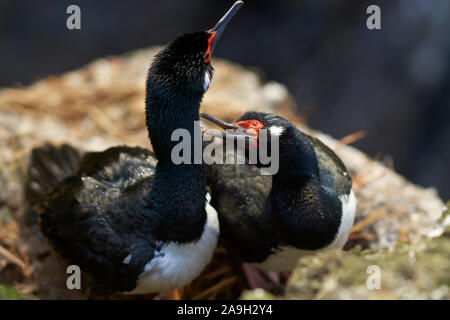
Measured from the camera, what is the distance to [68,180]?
6.51 feet

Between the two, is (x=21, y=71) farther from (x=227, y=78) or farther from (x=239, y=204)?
(x=239, y=204)

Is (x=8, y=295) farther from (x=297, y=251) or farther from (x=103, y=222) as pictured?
(x=297, y=251)

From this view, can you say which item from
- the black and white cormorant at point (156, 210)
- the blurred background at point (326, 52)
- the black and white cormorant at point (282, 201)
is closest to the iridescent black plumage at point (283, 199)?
the black and white cormorant at point (282, 201)

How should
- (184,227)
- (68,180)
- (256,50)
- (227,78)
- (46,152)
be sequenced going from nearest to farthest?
1. (184,227)
2. (68,180)
3. (46,152)
4. (227,78)
5. (256,50)

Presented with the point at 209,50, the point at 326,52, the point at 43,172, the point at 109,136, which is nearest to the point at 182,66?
the point at 209,50

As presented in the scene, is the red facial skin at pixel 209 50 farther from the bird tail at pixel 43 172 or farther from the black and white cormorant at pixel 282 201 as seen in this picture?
the bird tail at pixel 43 172

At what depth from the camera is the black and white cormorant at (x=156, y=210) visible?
5.07 ft

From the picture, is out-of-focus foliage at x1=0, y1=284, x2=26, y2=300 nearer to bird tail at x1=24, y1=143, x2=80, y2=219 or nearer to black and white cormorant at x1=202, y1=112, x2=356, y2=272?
black and white cormorant at x1=202, y1=112, x2=356, y2=272

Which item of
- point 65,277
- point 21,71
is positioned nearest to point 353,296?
point 65,277

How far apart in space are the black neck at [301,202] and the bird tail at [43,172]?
117 centimetres

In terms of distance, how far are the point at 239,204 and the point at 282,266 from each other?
0.33 metres

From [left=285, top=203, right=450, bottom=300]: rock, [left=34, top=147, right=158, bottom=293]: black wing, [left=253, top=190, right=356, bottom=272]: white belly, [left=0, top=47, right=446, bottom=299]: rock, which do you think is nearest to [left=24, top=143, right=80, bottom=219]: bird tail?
[left=0, top=47, right=446, bottom=299]: rock

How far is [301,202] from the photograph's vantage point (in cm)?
167

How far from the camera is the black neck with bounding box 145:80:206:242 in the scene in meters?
1.58
